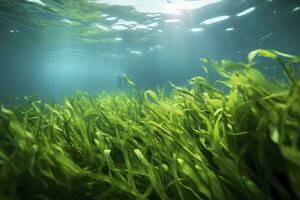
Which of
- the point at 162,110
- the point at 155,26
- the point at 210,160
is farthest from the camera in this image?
the point at 155,26

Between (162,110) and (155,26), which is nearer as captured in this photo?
(162,110)

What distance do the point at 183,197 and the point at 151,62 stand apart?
40643 millimetres

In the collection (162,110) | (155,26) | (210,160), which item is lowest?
(210,160)

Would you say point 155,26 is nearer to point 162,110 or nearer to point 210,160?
point 162,110

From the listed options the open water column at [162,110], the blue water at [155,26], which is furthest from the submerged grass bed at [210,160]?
the blue water at [155,26]

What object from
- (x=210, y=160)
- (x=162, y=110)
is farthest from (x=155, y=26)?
(x=210, y=160)

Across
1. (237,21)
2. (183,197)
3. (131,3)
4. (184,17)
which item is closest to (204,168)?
(183,197)

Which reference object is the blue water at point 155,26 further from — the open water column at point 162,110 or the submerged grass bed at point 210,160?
the submerged grass bed at point 210,160

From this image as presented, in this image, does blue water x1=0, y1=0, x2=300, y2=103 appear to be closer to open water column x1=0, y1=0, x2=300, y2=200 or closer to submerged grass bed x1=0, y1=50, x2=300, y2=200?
open water column x1=0, y1=0, x2=300, y2=200

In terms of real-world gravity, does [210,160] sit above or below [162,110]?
below

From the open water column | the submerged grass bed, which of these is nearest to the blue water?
the open water column

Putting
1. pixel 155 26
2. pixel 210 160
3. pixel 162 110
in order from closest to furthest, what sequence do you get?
1. pixel 210 160
2. pixel 162 110
3. pixel 155 26

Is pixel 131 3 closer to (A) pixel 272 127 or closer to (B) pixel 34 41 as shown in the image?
(A) pixel 272 127

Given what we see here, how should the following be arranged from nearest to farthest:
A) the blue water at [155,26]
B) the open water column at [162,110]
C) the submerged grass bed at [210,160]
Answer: the submerged grass bed at [210,160] < the open water column at [162,110] < the blue water at [155,26]
